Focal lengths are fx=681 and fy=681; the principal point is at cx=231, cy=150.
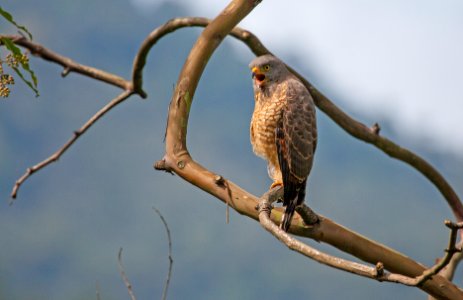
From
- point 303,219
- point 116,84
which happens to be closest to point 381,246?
point 303,219

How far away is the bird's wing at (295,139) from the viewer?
91.0 inches

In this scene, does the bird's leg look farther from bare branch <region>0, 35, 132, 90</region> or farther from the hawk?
bare branch <region>0, 35, 132, 90</region>

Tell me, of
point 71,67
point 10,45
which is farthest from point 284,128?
point 71,67

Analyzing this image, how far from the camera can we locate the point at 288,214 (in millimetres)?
2295

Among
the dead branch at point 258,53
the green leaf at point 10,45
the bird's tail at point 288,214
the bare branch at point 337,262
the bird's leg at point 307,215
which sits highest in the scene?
the dead branch at point 258,53

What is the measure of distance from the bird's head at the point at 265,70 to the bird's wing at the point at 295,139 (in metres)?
0.07

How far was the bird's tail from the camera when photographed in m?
2.26

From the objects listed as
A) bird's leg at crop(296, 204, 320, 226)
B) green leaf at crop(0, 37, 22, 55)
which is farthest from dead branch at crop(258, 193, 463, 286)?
green leaf at crop(0, 37, 22, 55)

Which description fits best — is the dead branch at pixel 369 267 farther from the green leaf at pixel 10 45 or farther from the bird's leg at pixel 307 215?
the green leaf at pixel 10 45

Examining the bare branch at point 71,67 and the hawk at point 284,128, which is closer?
the hawk at point 284,128

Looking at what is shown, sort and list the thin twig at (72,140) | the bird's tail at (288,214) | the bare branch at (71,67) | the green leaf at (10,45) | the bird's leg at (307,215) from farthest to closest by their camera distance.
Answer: the bare branch at (71,67)
the thin twig at (72,140)
the bird's leg at (307,215)
the bird's tail at (288,214)
the green leaf at (10,45)

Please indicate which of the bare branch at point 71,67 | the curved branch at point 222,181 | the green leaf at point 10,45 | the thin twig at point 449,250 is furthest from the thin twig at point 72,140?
the thin twig at point 449,250

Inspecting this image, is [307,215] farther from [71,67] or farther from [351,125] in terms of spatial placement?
[71,67]

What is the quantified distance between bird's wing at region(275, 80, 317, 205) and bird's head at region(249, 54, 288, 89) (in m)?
0.07
